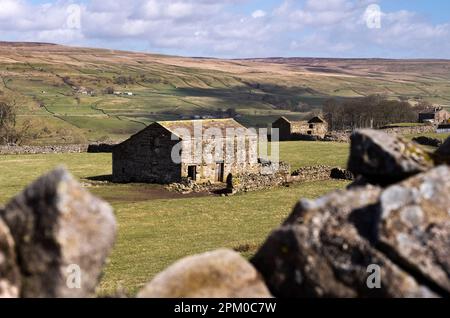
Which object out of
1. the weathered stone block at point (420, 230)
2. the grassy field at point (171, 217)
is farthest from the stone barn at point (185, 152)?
the weathered stone block at point (420, 230)

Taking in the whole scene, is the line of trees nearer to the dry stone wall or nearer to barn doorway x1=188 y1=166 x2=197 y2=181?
barn doorway x1=188 y1=166 x2=197 y2=181

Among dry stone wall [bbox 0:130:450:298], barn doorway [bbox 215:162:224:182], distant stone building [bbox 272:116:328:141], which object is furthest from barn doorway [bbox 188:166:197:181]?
dry stone wall [bbox 0:130:450:298]

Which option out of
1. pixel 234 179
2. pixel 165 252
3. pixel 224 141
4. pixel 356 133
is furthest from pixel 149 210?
pixel 356 133

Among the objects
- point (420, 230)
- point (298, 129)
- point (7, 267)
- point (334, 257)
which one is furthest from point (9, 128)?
point (420, 230)

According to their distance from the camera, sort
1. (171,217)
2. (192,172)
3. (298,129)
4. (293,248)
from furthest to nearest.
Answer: (298,129), (192,172), (171,217), (293,248)

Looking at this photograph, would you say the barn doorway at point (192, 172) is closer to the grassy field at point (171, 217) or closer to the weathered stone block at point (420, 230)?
the grassy field at point (171, 217)

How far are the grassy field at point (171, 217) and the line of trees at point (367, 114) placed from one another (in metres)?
50.8

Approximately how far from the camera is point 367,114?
349ft

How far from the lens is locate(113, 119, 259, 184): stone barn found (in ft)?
150

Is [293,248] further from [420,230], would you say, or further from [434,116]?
[434,116]

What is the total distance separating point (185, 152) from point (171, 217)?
47.1ft

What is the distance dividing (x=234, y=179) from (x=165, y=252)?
65.6ft

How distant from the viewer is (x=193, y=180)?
149ft

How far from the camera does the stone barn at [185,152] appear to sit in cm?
4581
